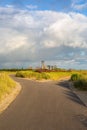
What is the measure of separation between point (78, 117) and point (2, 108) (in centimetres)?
479

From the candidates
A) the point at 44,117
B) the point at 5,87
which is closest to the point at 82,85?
the point at 5,87

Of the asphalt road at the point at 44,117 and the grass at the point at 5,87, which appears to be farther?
the grass at the point at 5,87

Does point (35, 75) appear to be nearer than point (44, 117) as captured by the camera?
No

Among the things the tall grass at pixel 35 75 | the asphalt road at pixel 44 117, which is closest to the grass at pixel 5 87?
the asphalt road at pixel 44 117

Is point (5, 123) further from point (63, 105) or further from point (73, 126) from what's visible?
point (63, 105)

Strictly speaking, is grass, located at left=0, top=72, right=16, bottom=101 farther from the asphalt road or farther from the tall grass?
the tall grass

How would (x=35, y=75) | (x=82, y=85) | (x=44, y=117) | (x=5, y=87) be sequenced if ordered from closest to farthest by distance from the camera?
(x=44, y=117)
(x=5, y=87)
(x=82, y=85)
(x=35, y=75)

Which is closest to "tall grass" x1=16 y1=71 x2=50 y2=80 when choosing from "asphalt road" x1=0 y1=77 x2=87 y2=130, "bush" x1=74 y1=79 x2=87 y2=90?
"bush" x1=74 y1=79 x2=87 y2=90

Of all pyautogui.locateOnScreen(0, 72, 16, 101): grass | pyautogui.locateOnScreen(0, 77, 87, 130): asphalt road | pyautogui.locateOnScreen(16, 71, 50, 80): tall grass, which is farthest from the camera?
pyautogui.locateOnScreen(16, 71, 50, 80): tall grass

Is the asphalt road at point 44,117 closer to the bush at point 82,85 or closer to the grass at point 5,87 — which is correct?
the grass at point 5,87

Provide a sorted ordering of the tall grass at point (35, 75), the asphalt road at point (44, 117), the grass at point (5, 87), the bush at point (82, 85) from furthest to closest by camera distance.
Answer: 1. the tall grass at point (35, 75)
2. the bush at point (82, 85)
3. the grass at point (5, 87)
4. the asphalt road at point (44, 117)

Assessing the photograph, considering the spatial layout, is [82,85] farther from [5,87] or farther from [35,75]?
[35,75]

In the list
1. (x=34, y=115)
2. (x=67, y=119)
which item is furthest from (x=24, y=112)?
(x=67, y=119)

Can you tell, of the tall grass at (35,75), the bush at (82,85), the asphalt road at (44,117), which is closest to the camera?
the asphalt road at (44,117)
